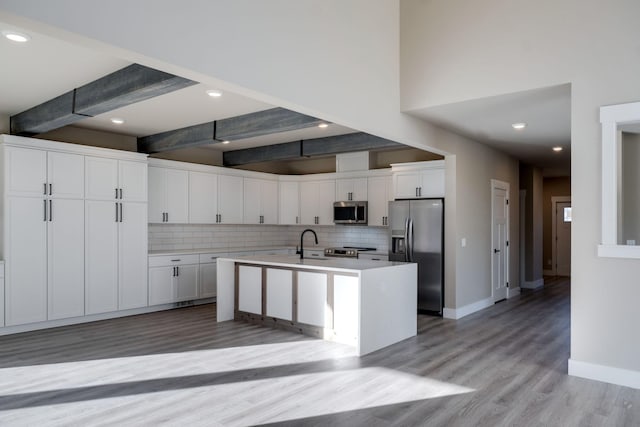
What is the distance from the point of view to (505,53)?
428 cm

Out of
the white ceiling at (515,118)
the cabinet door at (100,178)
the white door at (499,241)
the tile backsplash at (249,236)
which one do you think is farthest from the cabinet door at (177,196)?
the white door at (499,241)

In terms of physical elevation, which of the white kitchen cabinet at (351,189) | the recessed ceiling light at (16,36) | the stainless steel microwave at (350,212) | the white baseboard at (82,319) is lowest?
the white baseboard at (82,319)

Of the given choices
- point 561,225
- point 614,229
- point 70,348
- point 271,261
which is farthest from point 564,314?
point 70,348

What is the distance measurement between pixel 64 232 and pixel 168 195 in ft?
5.54

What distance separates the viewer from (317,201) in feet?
27.5

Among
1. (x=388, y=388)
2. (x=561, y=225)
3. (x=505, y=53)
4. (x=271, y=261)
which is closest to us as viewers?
(x=388, y=388)

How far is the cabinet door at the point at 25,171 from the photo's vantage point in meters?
5.10

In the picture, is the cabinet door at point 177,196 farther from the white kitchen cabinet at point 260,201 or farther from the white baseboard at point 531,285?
the white baseboard at point 531,285

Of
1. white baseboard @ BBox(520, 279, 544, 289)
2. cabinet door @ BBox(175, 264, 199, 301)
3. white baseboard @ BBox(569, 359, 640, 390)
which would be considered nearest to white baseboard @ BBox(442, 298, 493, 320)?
white baseboard @ BBox(569, 359, 640, 390)

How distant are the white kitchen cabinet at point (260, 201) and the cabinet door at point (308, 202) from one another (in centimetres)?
52

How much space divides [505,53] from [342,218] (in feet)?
13.5

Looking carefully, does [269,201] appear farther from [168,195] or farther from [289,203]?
[168,195]

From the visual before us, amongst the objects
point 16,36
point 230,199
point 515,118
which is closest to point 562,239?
point 515,118

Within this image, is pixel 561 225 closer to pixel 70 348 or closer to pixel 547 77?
pixel 547 77
